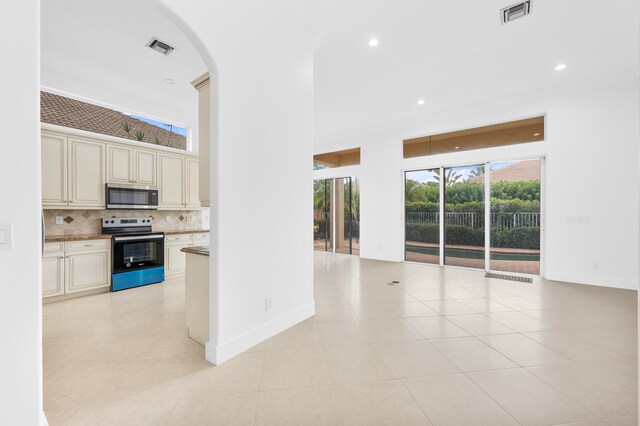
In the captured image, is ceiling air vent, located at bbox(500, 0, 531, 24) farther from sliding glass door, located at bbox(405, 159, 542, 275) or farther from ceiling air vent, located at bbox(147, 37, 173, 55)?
ceiling air vent, located at bbox(147, 37, 173, 55)

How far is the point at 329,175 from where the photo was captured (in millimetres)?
8242

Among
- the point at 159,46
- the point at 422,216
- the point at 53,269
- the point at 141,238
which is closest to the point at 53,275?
the point at 53,269

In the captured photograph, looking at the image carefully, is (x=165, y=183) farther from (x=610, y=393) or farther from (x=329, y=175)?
(x=610, y=393)

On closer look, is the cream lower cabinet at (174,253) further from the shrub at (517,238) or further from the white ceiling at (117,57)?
the shrub at (517,238)

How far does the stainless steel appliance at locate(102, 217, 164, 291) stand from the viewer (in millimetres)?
4316

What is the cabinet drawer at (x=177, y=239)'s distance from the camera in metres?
5.04

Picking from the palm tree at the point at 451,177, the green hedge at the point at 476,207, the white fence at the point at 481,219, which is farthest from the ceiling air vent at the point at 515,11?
the white fence at the point at 481,219

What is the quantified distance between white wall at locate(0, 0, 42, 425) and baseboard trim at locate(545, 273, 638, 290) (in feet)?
22.2

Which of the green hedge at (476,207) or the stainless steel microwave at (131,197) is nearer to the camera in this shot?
the stainless steel microwave at (131,197)

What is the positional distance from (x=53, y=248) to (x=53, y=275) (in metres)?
0.38

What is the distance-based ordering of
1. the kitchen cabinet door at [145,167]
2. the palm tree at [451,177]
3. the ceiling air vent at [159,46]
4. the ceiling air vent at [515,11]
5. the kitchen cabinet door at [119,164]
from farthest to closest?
the palm tree at [451,177] → the kitchen cabinet door at [145,167] → the kitchen cabinet door at [119,164] → the ceiling air vent at [159,46] → the ceiling air vent at [515,11]

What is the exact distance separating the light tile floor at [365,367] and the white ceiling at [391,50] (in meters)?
3.48

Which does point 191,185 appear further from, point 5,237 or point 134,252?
point 5,237

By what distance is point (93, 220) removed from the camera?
454 centimetres
